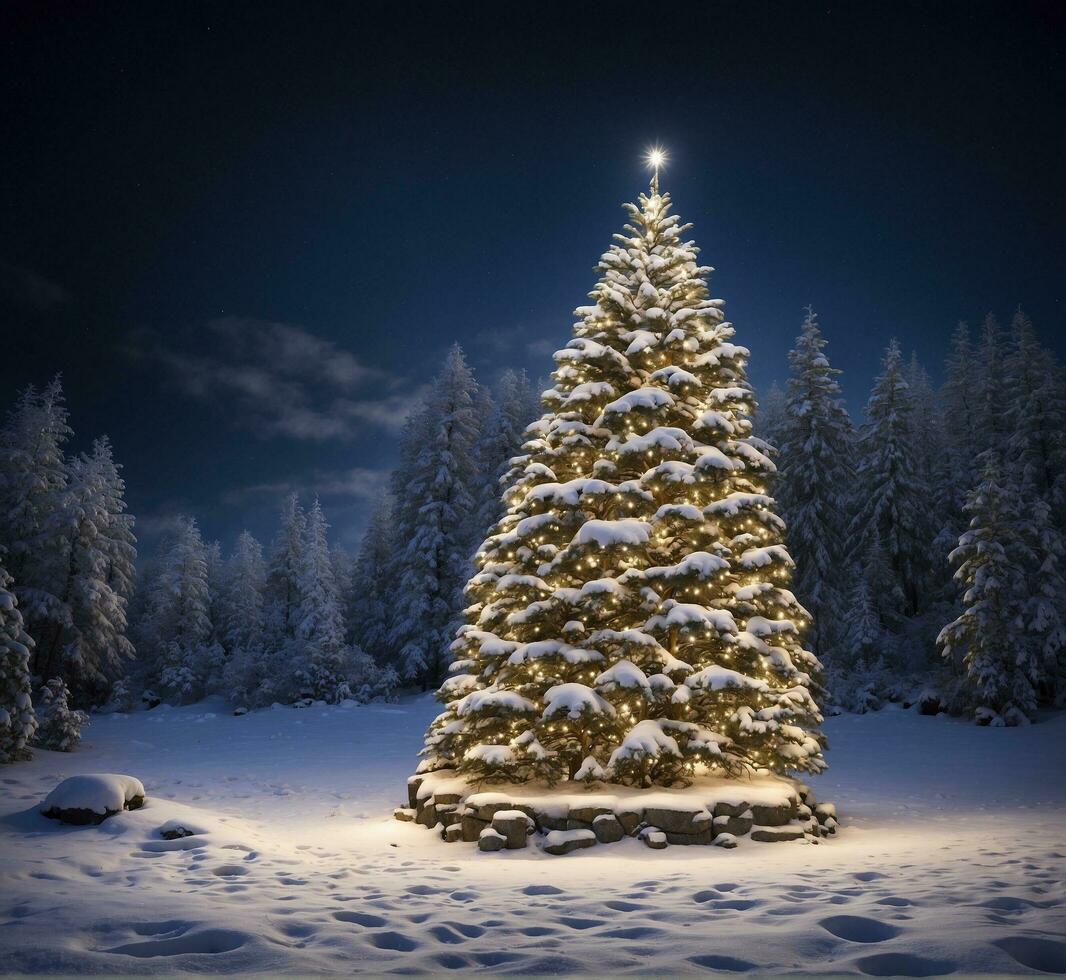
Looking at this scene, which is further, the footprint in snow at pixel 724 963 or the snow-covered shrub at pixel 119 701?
the snow-covered shrub at pixel 119 701

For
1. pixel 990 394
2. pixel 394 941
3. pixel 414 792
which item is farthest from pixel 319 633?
pixel 990 394

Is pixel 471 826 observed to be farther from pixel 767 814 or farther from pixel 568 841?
pixel 767 814

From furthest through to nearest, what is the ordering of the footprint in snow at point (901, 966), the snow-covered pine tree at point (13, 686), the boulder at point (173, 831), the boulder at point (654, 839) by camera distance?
the snow-covered pine tree at point (13, 686), the boulder at point (654, 839), the boulder at point (173, 831), the footprint in snow at point (901, 966)

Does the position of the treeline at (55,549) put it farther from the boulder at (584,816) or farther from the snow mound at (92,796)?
the boulder at (584,816)

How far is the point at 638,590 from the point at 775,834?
144 inches

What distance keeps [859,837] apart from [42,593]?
2966 cm

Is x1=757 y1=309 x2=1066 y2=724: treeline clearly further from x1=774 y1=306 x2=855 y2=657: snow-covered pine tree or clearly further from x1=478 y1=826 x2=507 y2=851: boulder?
x1=478 y1=826 x2=507 y2=851: boulder

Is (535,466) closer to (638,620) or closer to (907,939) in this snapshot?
(638,620)

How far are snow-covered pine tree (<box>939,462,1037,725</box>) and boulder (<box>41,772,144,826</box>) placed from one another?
71.4ft

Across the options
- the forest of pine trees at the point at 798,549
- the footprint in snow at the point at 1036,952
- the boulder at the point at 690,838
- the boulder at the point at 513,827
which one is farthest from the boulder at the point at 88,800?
→ the forest of pine trees at the point at 798,549

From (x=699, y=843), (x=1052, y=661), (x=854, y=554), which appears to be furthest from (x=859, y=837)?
(x=854, y=554)

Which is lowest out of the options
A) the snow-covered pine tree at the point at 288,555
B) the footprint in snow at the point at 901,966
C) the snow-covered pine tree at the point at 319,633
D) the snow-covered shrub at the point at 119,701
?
the snow-covered shrub at the point at 119,701

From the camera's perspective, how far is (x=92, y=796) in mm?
8711

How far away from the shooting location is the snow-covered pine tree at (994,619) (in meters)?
21.4
